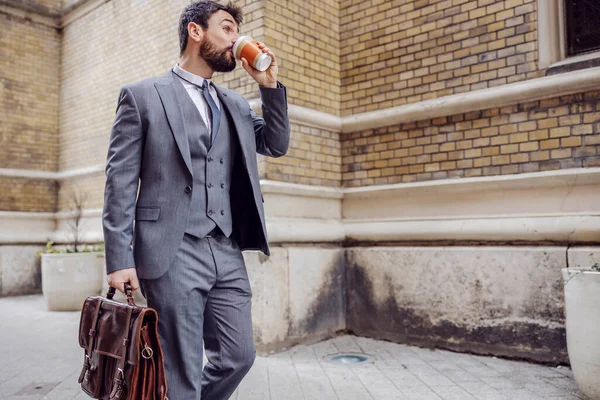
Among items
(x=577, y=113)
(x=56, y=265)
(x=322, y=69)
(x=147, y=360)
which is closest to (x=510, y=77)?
(x=577, y=113)

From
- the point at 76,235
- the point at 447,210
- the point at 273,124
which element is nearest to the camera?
the point at 273,124

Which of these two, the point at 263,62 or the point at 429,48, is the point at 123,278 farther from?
the point at 429,48

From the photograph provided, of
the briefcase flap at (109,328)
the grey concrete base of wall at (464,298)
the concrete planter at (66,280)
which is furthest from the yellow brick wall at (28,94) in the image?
the briefcase flap at (109,328)

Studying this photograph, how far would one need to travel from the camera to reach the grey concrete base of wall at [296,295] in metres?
4.84

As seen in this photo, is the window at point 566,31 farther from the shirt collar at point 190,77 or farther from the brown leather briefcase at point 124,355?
the brown leather briefcase at point 124,355

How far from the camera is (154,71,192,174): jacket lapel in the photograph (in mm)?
2250

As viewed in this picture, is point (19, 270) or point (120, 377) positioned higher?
point (120, 377)

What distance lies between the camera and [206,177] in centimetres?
232

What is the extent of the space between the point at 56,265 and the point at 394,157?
522 cm

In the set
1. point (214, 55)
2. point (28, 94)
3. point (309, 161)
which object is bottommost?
point (309, 161)

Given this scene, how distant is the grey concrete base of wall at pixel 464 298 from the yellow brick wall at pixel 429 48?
5.27 ft

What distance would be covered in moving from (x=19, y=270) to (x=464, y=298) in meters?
7.96

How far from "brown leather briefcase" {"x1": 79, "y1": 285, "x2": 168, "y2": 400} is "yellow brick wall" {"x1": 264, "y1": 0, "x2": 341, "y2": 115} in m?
3.64

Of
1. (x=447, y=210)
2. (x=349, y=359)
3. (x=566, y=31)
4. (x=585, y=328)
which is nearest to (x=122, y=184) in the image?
(x=585, y=328)
